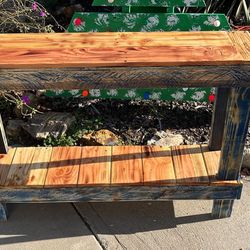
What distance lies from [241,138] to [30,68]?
1103 millimetres

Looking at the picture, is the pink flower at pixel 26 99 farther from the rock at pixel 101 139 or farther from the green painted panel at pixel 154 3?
the green painted panel at pixel 154 3

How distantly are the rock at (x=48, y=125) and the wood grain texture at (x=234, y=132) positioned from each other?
1.23 metres

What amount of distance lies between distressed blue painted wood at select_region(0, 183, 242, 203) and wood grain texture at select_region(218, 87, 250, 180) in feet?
0.33

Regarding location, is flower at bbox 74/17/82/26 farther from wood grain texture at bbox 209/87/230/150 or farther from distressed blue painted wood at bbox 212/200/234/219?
distressed blue painted wood at bbox 212/200/234/219

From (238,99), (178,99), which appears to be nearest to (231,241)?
(238,99)

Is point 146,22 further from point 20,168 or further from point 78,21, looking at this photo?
point 20,168

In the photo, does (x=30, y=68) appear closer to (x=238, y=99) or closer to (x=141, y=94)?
(x=238, y=99)

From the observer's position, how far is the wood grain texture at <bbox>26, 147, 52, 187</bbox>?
2435mm

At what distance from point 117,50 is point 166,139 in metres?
1.22

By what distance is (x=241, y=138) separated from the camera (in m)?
2.22

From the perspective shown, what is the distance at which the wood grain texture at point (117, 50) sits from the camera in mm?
1876

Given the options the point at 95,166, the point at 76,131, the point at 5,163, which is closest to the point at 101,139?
the point at 76,131

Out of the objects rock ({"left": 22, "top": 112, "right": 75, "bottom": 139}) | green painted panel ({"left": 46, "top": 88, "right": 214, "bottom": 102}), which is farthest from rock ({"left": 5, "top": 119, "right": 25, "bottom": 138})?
green painted panel ({"left": 46, "top": 88, "right": 214, "bottom": 102})

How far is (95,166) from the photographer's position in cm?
256
